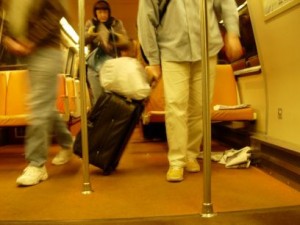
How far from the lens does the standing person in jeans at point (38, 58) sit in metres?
2.39

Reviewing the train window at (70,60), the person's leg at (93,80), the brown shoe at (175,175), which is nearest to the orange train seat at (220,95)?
the person's leg at (93,80)

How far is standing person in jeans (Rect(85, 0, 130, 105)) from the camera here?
3771 mm

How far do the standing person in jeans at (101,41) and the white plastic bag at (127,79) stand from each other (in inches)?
36.3

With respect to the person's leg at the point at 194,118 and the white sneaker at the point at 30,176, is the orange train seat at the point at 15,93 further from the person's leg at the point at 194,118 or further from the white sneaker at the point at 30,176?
the person's leg at the point at 194,118

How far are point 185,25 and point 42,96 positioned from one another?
104 cm

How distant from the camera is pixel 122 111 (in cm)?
280

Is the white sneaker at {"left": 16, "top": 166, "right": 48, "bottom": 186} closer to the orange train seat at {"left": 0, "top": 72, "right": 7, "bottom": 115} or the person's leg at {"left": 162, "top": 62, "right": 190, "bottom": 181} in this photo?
the person's leg at {"left": 162, "top": 62, "right": 190, "bottom": 181}

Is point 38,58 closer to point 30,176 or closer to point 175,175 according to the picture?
point 30,176

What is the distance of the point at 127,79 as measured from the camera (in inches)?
109

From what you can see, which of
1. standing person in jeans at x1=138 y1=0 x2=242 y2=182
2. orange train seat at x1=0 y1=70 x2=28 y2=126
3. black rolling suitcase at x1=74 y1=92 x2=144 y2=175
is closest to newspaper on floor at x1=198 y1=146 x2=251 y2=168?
standing person in jeans at x1=138 y1=0 x2=242 y2=182

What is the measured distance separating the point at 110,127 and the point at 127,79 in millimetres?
366

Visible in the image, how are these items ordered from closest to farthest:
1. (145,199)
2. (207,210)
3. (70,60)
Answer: (207,210) → (145,199) → (70,60)

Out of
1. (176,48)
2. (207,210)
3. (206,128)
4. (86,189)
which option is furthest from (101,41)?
(207,210)

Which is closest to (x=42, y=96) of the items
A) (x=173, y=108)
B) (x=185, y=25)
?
(x=173, y=108)
